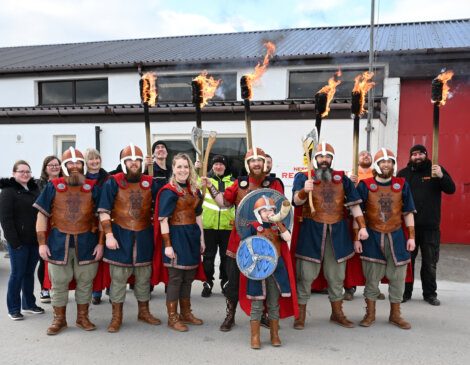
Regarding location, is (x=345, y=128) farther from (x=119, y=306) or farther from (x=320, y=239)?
(x=119, y=306)

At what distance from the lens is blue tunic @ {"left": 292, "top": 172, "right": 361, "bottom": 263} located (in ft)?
13.4

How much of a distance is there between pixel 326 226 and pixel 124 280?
2095mm

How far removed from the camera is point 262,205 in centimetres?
359

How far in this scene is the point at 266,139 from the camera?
8.71 metres

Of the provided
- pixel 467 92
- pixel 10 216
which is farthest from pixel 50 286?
pixel 467 92

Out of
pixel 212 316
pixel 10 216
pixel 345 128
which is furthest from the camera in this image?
pixel 345 128

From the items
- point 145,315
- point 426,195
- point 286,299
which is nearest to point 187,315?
point 145,315

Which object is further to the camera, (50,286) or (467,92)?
(467,92)

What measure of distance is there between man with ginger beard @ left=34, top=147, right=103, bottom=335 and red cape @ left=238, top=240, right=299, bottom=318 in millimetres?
1448

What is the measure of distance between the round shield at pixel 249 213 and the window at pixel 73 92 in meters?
8.12

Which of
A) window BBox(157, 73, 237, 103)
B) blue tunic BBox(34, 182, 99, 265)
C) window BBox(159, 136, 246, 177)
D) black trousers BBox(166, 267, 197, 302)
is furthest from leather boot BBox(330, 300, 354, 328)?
window BBox(157, 73, 237, 103)

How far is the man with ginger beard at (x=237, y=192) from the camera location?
3.95 m

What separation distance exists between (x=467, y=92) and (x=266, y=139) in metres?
4.19

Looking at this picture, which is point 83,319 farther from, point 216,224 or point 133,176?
point 216,224
